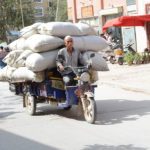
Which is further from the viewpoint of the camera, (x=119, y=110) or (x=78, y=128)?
(x=119, y=110)

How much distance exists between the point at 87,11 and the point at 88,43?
28604 millimetres

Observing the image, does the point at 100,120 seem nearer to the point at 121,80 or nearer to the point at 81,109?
the point at 81,109

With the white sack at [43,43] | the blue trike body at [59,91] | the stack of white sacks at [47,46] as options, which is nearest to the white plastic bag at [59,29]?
the stack of white sacks at [47,46]

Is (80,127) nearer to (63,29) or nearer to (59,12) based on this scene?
(63,29)

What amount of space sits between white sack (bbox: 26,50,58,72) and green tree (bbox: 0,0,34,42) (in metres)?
37.0

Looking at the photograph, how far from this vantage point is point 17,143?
651 centimetres

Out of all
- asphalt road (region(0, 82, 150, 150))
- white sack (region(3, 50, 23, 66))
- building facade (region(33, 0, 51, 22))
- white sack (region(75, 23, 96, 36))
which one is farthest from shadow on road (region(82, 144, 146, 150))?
building facade (region(33, 0, 51, 22))

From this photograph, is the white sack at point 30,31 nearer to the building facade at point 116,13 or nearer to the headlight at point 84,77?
the headlight at point 84,77

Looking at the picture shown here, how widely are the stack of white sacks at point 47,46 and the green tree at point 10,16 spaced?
36.3m

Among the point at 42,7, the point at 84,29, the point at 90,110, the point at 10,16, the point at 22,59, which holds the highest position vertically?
the point at 42,7

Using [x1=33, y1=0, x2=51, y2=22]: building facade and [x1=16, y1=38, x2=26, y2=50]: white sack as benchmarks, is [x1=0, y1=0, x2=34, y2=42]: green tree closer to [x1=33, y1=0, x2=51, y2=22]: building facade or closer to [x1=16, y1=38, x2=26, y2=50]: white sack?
[x1=33, y1=0, x2=51, y2=22]: building facade

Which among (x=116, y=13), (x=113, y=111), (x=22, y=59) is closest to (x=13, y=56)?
(x=22, y=59)

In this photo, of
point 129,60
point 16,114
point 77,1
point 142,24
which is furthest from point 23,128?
point 77,1

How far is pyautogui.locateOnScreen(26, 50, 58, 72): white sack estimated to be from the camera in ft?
27.2
